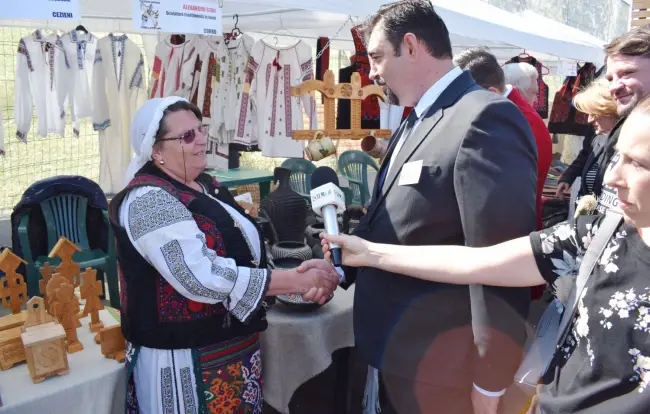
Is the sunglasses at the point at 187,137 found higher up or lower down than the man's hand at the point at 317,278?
higher up

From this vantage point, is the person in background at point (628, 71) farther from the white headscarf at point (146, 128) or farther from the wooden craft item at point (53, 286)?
the wooden craft item at point (53, 286)

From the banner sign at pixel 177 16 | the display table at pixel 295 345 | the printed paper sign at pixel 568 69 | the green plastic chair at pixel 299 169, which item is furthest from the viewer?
the printed paper sign at pixel 568 69

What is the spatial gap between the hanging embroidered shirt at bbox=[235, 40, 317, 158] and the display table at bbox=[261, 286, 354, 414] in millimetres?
3420

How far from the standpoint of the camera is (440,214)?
143cm

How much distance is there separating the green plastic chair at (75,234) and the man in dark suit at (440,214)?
245cm

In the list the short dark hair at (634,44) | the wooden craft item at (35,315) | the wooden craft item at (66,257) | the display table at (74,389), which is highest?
the short dark hair at (634,44)

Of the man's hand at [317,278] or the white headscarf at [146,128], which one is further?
the man's hand at [317,278]

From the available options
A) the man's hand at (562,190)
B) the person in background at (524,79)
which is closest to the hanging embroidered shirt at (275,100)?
the person in background at (524,79)

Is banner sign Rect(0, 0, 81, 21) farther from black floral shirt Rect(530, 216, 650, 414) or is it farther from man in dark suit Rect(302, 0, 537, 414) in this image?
black floral shirt Rect(530, 216, 650, 414)

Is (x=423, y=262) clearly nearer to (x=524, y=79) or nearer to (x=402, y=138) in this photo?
(x=402, y=138)

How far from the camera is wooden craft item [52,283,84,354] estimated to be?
6.15ft

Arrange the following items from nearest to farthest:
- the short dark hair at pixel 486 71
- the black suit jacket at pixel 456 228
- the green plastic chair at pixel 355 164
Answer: the black suit jacket at pixel 456 228 < the short dark hair at pixel 486 71 < the green plastic chair at pixel 355 164

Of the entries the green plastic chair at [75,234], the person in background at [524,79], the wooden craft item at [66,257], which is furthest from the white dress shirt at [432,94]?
the person in background at [524,79]

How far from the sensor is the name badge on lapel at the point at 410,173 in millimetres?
1429
